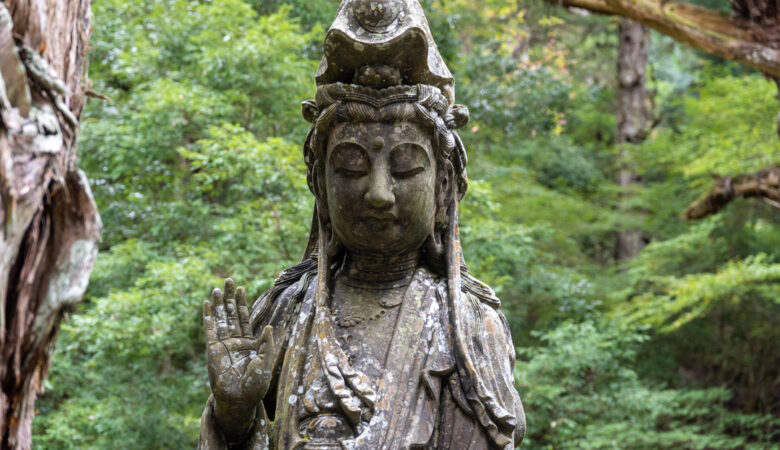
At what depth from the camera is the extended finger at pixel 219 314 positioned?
3914 millimetres

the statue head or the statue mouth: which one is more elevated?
the statue head

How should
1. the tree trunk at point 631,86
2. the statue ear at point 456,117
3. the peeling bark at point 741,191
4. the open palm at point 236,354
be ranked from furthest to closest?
the tree trunk at point 631,86 → the peeling bark at point 741,191 → the statue ear at point 456,117 → the open palm at point 236,354

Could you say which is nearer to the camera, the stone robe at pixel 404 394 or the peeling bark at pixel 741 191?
the stone robe at pixel 404 394

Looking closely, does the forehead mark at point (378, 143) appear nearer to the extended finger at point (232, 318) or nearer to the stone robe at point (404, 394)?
Answer: the stone robe at point (404, 394)

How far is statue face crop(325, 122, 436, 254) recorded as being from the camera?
4.13 metres

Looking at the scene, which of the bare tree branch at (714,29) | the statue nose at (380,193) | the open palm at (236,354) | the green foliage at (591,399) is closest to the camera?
the open palm at (236,354)

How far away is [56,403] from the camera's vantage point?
1211 centimetres

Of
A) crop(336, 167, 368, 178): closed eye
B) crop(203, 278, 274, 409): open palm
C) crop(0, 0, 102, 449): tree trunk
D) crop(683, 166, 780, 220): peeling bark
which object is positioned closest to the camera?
crop(0, 0, 102, 449): tree trunk

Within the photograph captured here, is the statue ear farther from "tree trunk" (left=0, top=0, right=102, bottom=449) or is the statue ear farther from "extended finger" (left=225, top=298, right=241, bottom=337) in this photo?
"tree trunk" (left=0, top=0, right=102, bottom=449)

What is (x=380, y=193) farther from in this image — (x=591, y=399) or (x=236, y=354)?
(x=591, y=399)

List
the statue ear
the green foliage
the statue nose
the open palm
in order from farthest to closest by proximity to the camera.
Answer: the green foliage < the statue ear < the statue nose < the open palm

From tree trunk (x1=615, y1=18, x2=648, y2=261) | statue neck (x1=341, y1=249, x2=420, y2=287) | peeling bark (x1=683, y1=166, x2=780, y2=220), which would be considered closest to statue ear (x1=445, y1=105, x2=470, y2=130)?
statue neck (x1=341, y1=249, x2=420, y2=287)

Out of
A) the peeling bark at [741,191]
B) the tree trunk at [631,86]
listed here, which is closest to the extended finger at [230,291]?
the peeling bark at [741,191]

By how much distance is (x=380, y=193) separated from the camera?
406cm
